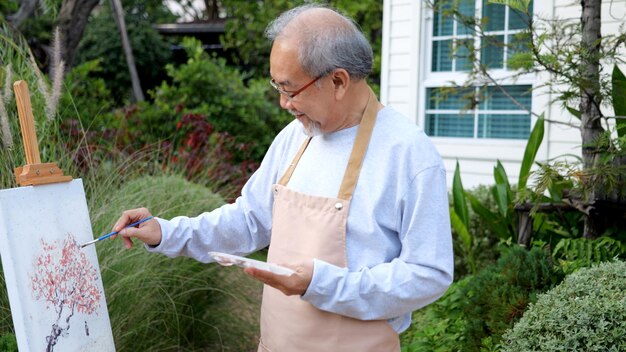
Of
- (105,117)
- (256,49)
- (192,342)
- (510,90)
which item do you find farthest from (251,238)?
(256,49)

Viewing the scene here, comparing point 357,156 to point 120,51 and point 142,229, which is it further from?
point 120,51

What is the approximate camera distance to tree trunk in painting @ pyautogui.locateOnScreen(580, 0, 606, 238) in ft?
13.6

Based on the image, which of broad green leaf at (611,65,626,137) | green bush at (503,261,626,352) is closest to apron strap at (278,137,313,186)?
green bush at (503,261,626,352)

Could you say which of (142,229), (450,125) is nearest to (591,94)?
(450,125)

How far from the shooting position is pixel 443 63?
22.7 feet

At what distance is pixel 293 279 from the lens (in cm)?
197

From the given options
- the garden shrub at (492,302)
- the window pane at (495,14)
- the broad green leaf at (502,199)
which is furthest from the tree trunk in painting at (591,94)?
the window pane at (495,14)

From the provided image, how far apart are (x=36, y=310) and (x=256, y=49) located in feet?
40.7

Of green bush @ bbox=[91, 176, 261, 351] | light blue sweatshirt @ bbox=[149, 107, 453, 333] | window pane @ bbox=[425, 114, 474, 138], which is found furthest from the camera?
window pane @ bbox=[425, 114, 474, 138]

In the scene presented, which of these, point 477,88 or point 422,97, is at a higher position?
point 477,88

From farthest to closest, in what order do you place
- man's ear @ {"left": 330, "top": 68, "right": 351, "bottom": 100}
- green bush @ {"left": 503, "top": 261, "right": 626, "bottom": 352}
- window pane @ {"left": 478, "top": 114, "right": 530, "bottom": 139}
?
1. window pane @ {"left": 478, "top": 114, "right": 530, "bottom": 139}
2. green bush @ {"left": 503, "top": 261, "right": 626, "bottom": 352}
3. man's ear @ {"left": 330, "top": 68, "right": 351, "bottom": 100}

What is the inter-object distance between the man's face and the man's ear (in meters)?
0.02

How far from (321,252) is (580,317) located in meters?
1.12

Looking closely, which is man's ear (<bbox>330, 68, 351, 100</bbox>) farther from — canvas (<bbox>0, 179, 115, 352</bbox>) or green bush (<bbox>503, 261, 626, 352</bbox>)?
green bush (<bbox>503, 261, 626, 352</bbox>)
